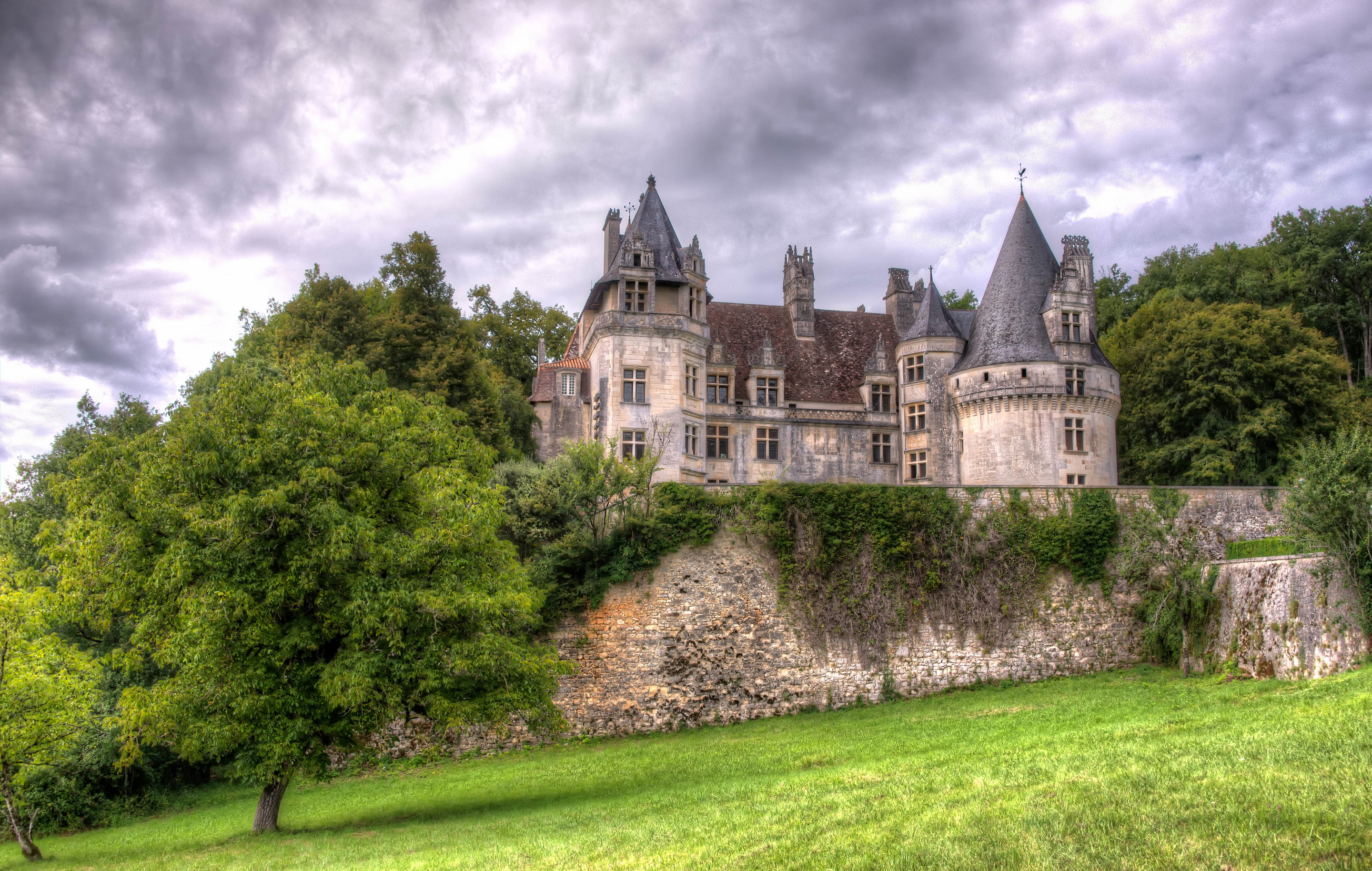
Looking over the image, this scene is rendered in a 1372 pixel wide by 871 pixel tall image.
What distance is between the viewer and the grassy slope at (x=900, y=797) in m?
10.1

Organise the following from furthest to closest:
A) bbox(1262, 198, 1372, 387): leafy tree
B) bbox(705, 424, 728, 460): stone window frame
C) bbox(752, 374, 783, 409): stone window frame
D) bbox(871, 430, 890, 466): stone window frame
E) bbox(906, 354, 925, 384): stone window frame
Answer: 1. bbox(1262, 198, 1372, 387): leafy tree
2. bbox(871, 430, 890, 466): stone window frame
3. bbox(906, 354, 925, 384): stone window frame
4. bbox(752, 374, 783, 409): stone window frame
5. bbox(705, 424, 728, 460): stone window frame

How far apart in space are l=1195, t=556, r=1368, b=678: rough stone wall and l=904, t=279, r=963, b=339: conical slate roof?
563 inches

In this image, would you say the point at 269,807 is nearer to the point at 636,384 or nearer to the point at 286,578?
the point at 286,578

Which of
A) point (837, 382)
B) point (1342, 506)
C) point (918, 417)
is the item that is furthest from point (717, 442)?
point (1342, 506)

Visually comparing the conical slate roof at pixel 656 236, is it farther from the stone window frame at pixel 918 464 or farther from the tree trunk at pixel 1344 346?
the tree trunk at pixel 1344 346

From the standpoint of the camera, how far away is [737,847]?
472 inches

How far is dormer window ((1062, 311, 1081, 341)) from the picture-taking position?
35438 mm

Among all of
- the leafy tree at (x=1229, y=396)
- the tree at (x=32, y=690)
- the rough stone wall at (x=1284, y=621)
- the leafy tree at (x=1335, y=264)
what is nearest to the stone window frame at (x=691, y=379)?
the rough stone wall at (x=1284, y=621)

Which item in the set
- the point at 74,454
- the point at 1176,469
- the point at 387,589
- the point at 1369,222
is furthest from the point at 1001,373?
the point at 74,454

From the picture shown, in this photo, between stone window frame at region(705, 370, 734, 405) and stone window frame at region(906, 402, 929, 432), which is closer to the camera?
stone window frame at region(705, 370, 734, 405)

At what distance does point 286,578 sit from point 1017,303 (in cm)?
2825

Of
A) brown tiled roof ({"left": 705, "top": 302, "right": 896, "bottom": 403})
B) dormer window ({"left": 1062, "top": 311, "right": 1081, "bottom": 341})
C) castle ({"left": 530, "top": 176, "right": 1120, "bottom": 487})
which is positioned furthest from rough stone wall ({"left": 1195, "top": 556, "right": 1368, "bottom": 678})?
brown tiled roof ({"left": 705, "top": 302, "right": 896, "bottom": 403})

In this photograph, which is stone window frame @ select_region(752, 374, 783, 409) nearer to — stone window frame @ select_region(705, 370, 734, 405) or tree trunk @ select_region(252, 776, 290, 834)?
stone window frame @ select_region(705, 370, 734, 405)

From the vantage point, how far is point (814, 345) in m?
40.5
